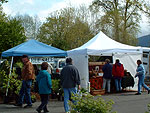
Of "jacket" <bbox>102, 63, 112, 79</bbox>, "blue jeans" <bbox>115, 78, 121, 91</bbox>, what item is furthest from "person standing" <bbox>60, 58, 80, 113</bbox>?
"blue jeans" <bbox>115, 78, 121, 91</bbox>

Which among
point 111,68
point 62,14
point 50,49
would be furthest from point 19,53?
point 62,14

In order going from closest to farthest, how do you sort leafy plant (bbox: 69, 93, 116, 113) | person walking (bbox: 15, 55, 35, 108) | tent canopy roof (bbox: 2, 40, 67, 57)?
leafy plant (bbox: 69, 93, 116, 113) → person walking (bbox: 15, 55, 35, 108) → tent canopy roof (bbox: 2, 40, 67, 57)

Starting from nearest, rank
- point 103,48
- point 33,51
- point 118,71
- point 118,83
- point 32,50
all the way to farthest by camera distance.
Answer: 1. point 33,51
2. point 32,50
3. point 103,48
4. point 118,71
5. point 118,83

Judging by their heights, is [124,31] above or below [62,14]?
below

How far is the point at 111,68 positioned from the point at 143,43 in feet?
132

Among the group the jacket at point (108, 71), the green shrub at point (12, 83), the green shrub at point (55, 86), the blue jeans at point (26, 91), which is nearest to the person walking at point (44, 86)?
the blue jeans at point (26, 91)

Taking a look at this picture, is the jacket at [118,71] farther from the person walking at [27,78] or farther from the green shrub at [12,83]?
the person walking at [27,78]

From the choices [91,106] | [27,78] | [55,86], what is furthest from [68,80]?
[55,86]

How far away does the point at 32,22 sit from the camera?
152 feet

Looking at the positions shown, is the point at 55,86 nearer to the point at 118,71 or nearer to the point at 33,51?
the point at 33,51

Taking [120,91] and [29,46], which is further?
[120,91]

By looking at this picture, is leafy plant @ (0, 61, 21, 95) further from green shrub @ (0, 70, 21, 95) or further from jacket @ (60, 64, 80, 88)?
jacket @ (60, 64, 80, 88)

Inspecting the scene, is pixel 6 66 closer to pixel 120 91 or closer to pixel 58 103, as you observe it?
pixel 58 103

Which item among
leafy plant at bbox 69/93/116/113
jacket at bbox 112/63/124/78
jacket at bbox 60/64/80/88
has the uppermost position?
jacket at bbox 112/63/124/78
